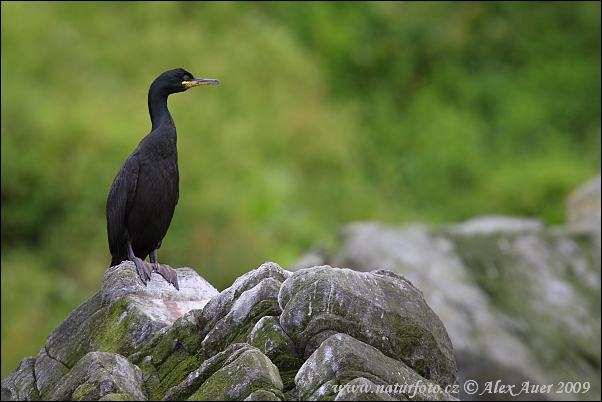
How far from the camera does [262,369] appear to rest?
490 cm

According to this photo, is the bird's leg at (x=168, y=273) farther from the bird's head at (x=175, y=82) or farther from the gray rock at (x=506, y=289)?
the gray rock at (x=506, y=289)

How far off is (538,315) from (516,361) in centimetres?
114

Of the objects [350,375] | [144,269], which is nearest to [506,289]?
[144,269]

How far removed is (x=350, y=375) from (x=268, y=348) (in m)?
0.58

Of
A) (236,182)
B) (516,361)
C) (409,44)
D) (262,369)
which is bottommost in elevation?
(262,369)

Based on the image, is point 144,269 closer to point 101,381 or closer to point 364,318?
point 101,381

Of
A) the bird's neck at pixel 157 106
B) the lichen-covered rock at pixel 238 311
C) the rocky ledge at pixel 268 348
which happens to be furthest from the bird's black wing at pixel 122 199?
the lichen-covered rock at pixel 238 311

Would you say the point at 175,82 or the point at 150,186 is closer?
the point at 150,186

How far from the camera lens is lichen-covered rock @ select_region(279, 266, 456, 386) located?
5.27m

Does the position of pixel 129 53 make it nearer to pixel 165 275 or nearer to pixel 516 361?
pixel 516 361

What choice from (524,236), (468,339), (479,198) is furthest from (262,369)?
(479,198)

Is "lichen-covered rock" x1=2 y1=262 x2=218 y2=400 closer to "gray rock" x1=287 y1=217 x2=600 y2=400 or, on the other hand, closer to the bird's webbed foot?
the bird's webbed foot

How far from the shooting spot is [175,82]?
761 centimetres

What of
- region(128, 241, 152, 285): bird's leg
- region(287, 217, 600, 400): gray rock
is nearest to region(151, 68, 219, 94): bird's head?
region(128, 241, 152, 285): bird's leg
